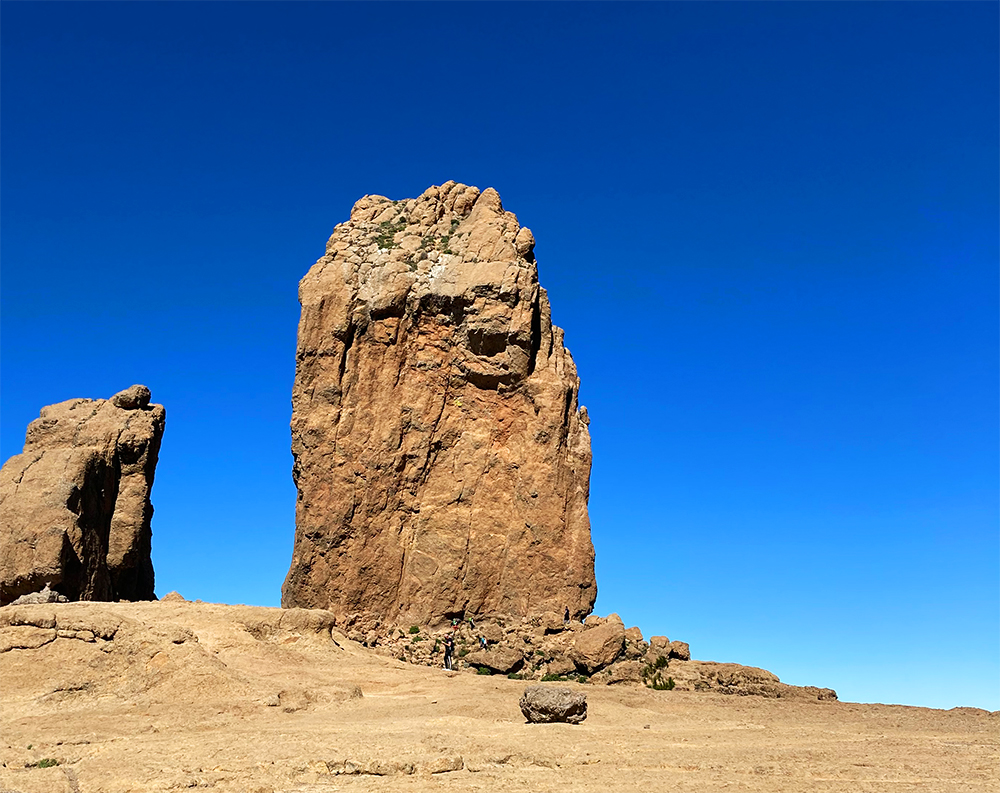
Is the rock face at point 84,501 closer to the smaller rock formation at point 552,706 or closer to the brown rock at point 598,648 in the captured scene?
the brown rock at point 598,648

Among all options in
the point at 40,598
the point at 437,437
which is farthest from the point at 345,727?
the point at 437,437

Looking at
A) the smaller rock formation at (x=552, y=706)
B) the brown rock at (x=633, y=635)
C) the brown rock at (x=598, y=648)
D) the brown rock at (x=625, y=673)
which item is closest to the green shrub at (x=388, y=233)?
the brown rock at (x=598, y=648)

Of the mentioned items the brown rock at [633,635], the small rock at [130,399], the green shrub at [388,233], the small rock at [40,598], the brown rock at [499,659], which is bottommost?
the brown rock at [499,659]

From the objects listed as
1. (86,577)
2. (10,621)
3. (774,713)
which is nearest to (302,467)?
(86,577)

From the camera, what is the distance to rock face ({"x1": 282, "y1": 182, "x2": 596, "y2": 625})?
2848 centimetres

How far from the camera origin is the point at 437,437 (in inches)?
1176

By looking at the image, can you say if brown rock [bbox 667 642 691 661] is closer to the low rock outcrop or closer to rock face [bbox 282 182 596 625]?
the low rock outcrop

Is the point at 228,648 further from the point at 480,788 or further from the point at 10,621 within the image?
the point at 480,788

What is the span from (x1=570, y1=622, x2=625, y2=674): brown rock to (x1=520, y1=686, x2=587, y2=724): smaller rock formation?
25.8 feet

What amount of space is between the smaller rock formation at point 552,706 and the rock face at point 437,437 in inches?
444

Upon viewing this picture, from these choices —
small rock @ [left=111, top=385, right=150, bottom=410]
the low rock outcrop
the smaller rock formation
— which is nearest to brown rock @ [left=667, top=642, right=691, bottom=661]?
the low rock outcrop

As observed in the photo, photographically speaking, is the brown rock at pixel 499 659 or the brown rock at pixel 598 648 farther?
the brown rock at pixel 499 659

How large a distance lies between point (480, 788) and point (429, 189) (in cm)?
2522

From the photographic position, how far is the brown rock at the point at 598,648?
80.6 feet
